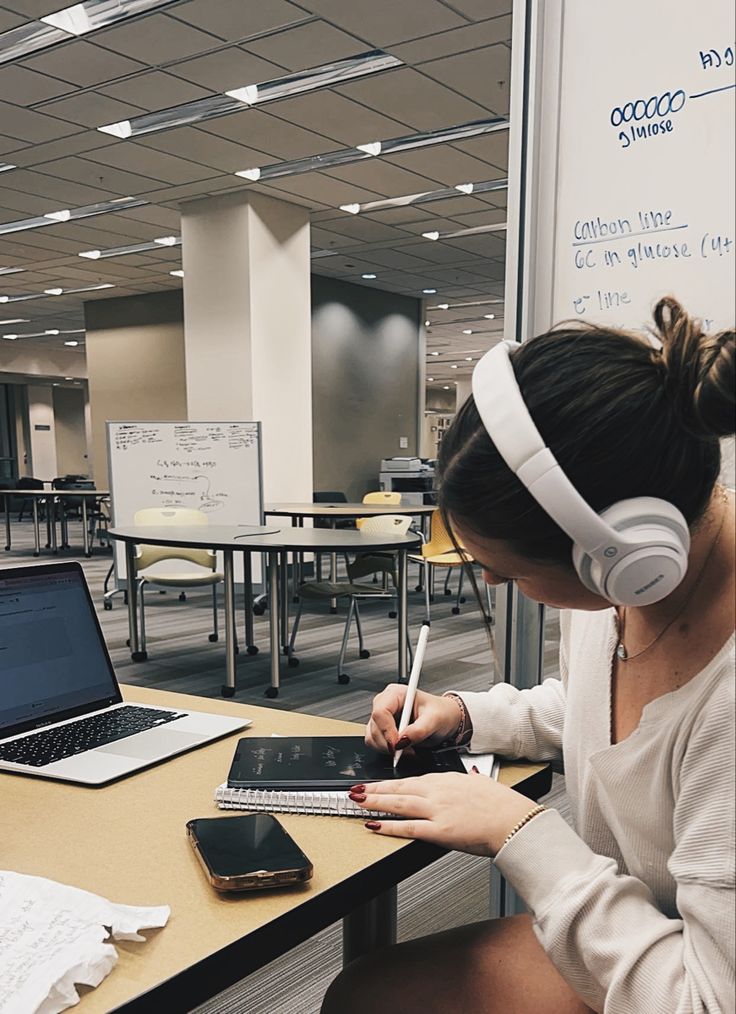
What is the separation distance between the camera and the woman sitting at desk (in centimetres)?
70

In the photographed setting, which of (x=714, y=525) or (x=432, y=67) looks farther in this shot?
(x=432, y=67)

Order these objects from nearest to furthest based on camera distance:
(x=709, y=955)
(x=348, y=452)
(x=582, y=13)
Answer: (x=709, y=955), (x=582, y=13), (x=348, y=452)

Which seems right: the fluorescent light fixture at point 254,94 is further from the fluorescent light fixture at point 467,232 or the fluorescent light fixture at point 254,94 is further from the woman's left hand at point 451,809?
the woman's left hand at point 451,809

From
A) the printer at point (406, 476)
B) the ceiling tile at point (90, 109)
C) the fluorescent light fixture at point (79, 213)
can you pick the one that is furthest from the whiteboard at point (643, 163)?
the printer at point (406, 476)

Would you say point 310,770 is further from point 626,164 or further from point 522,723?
point 626,164

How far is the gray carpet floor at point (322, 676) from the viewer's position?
1.89 meters

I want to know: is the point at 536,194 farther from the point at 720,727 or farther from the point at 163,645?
the point at 163,645

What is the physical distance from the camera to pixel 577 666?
40.1 inches

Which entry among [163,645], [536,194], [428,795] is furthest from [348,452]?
[428,795]

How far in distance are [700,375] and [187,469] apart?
17.1 ft

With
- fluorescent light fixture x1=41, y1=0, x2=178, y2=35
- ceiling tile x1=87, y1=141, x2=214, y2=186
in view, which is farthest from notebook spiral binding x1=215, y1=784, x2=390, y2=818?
ceiling tile x1=87, y1=141, x2=214, y2=186

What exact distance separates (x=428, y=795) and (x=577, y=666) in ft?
0.84

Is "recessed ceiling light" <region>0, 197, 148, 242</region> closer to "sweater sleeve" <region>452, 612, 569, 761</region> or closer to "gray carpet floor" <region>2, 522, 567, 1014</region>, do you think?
"gray carpet floor" <region>2, 522, 567, 1014</region>

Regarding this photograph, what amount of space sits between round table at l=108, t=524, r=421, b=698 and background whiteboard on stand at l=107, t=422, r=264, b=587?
3.64 feet
